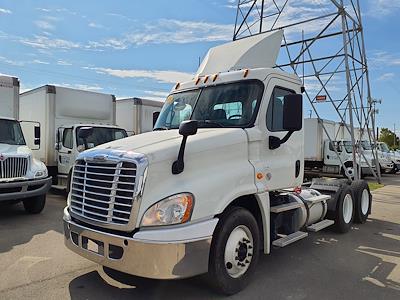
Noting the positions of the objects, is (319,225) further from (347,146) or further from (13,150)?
(347,146)

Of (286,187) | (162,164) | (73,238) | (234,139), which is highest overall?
(234,139)

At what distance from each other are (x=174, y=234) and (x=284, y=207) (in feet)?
7.07

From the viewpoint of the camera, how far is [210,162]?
4137 millimetres

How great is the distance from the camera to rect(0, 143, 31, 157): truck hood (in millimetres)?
8156

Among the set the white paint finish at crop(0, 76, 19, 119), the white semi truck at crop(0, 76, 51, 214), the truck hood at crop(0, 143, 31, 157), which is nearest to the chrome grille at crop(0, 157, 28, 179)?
the white semi truck at crop(0, 76, 51, 214)

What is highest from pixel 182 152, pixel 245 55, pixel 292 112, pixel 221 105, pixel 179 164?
pixel 245 55

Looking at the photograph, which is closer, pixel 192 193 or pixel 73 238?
pixel 192 193

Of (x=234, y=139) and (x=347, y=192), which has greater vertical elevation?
(x=234, y=139)

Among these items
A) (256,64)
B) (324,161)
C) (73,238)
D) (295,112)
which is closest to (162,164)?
(73,238)

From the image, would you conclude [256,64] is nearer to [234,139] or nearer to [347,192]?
[234,139]

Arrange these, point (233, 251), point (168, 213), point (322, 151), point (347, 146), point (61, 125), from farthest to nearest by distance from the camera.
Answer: point (322, 151), point (347, 146), point (61, 125), point (233, 251), point (168, 213)

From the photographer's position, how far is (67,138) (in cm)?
1148

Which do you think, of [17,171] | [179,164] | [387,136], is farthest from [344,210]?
[387,136]

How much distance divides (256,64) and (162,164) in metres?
2.92
